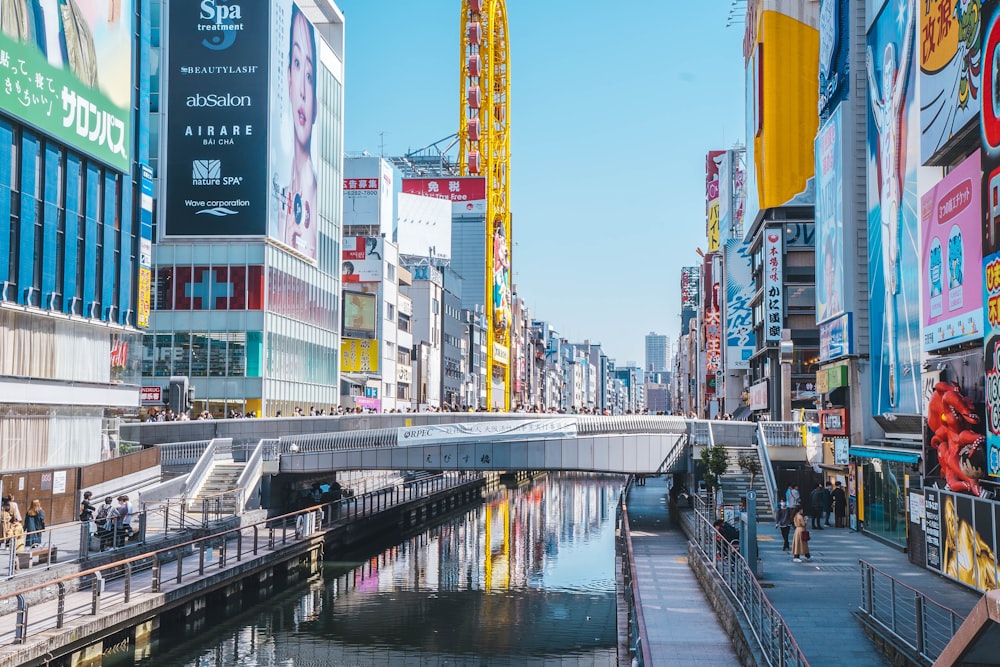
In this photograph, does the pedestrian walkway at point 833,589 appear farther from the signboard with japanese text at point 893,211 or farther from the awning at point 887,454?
the signboard with japanese text at point 893,211

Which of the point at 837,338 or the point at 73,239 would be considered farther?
the point at 837,338

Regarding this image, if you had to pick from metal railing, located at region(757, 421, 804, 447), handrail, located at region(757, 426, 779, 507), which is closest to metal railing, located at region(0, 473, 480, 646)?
handrail, located at region(757, 426, 779, 507)

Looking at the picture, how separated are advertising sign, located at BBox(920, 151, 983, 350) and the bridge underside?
19401mm

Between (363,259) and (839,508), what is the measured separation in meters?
→ 60.0

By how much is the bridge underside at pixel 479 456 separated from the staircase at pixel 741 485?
182 inches

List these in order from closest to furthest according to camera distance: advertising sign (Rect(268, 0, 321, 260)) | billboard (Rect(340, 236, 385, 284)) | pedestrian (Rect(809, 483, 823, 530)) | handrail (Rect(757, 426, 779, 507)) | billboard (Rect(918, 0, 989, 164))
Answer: billboard (Rect(918, 0, 989, 164))
pedestrian (Rect(809, 483, 823, 530))
handrail (Rect(757, 426, 779, 507))
advertising sign (Rect(268, 0, 321, 260))
billboard (Rect(340, 236, 385, 284))

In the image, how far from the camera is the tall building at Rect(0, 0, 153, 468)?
34.0 m

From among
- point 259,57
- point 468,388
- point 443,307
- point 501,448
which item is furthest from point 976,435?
point 468,388

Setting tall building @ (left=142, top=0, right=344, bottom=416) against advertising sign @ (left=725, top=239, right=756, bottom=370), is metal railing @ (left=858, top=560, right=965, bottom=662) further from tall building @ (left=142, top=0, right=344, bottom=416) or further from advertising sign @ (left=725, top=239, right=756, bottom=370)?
advertising sign @ (left=725, top=239, right=756, bottom=370)

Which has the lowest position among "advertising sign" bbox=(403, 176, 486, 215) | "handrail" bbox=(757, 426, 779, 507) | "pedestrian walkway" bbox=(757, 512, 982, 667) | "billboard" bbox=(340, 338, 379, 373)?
"pedestrian walkway" bbox=(757, 512, 982, 667)

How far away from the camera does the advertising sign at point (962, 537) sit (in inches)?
879

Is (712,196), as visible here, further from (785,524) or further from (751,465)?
(785,524)

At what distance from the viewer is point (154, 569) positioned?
27734mm

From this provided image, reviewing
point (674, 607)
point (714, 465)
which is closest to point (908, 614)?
point (674, 607)
